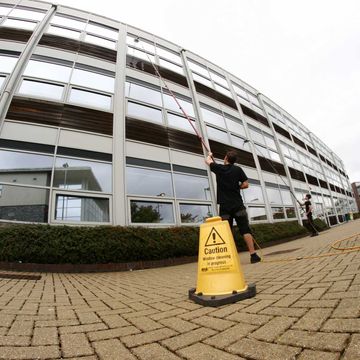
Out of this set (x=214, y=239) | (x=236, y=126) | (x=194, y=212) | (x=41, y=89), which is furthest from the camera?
(x=236, y=126)

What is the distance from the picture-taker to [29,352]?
4.46ft

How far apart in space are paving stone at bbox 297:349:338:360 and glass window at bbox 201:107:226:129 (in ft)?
42.1

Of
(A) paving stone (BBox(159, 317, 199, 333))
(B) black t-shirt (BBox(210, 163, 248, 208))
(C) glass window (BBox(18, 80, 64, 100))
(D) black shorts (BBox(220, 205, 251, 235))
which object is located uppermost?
(C) glass window (BBox(18, 80, 64, 100))

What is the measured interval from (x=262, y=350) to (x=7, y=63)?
12.3 m

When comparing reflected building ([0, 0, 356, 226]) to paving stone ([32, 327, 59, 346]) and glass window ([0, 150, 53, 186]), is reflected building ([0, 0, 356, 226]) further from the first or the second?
paving stone ([32, 327, 59, 346])

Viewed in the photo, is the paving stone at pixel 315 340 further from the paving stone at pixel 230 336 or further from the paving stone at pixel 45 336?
the paving stone at pixel 45 336

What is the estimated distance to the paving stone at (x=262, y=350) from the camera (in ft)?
3.84

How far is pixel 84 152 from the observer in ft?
27.8

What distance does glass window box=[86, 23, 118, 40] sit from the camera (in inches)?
504

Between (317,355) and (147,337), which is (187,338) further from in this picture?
(317,355)

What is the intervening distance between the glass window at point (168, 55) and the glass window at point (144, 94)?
3.93m

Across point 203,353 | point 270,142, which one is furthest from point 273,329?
point 270,142

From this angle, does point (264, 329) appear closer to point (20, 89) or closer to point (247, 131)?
point (20, 89)

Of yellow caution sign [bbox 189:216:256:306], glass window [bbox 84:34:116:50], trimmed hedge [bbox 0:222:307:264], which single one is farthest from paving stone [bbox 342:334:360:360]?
glass window [bbox 84:34:116:50]
